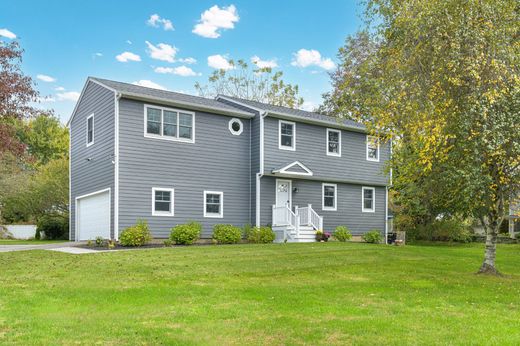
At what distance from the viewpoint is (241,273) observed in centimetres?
1119

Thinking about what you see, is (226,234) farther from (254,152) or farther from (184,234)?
(254,152)

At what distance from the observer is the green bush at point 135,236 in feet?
58.2

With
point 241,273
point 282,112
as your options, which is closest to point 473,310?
point 241,273

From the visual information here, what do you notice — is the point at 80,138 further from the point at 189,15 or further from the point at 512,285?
the point at 512,285

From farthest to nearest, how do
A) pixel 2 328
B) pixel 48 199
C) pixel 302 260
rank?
pixel 48 199 → pixel 302 260 → pixel 2 328

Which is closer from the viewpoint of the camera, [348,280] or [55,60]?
[348,280]

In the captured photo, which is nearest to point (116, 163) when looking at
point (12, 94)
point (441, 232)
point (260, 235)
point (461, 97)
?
point (12, 94)

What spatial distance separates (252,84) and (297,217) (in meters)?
23.9

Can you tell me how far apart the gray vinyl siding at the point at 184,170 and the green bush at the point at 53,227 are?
993cm

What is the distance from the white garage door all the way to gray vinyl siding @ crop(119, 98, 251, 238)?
144 centimetres

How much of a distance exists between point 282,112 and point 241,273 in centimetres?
1207

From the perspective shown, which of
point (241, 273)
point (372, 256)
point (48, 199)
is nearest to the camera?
point (241, 273)

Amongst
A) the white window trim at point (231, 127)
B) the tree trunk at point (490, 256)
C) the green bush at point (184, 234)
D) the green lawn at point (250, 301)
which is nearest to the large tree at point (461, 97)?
the tree trunk at point (490, 256)

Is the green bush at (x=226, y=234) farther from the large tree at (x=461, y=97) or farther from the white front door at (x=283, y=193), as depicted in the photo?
the large tree at (x=461, y=97)
